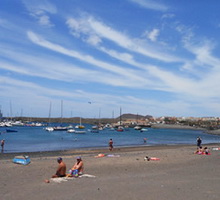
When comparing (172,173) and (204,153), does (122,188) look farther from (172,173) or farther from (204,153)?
(204,153)

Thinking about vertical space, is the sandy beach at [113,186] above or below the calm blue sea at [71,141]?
above

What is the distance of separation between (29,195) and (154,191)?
4.45 meters

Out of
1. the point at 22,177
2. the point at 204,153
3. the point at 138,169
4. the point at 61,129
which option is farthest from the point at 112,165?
the point at 61,129

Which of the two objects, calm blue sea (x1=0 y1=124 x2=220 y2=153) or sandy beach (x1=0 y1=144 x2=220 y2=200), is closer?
sandy beach (x1=0 y1=144 x2=220 y2=200)

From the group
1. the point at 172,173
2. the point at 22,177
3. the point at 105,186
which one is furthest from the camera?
the point at 172,173

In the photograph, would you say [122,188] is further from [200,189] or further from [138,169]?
[138,169]

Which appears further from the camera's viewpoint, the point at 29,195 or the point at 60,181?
the point at 60,181

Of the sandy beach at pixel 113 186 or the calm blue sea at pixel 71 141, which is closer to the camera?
the sandy beach at pixel 113 186

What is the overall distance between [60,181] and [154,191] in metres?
4.09

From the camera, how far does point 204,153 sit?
2550cm

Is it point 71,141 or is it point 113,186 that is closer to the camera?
point 113,186

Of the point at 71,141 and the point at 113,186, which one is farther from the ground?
the point at 113,186

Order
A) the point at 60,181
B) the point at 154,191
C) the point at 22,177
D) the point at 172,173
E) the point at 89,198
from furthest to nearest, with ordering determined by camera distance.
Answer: the point at 172,173 < the point at 22,177 < the point at 60,181 < the point at 154,191 < the point at 89,198

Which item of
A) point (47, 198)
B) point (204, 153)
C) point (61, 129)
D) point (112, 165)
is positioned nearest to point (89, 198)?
point (47, 198)
